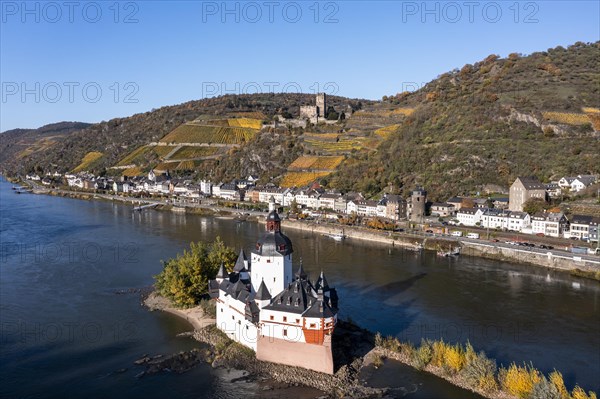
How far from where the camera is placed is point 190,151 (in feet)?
247

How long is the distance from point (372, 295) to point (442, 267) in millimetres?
7025

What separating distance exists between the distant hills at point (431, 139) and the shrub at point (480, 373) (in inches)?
1062

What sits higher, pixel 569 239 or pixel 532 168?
pixel 532 168

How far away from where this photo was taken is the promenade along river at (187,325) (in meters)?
14.4

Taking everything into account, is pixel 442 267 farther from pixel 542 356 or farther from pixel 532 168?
pixel 532 168

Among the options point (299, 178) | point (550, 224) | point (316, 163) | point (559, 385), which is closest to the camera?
point (559, 385)

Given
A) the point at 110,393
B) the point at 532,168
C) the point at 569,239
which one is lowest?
the point at 110,393

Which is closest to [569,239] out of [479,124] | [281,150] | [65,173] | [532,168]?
[532,168]

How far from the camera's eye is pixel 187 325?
18.3 metres

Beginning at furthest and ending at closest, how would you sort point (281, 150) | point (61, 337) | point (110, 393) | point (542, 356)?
point (281, 150)
point (61, 337)
point (542, 356)
point (110, 393)

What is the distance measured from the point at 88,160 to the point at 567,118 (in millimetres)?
74339

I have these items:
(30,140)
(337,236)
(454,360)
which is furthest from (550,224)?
(30,140)

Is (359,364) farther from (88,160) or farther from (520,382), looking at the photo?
(88,160)

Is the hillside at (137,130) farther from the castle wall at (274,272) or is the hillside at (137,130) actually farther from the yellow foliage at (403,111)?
the castle wall at (274,272)
